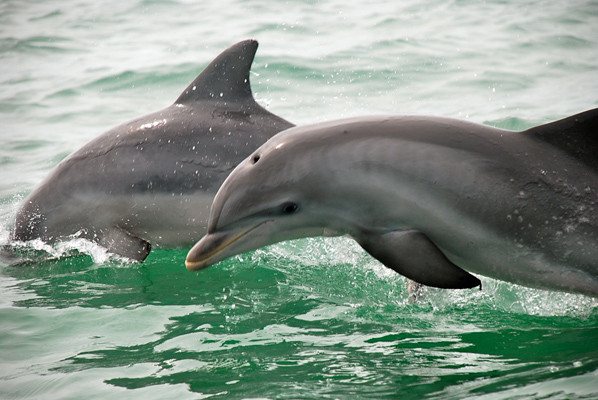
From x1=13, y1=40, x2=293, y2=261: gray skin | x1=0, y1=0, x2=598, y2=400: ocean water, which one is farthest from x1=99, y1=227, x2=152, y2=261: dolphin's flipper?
x1=0, y1=0, x2=598, y2=400: ocean water

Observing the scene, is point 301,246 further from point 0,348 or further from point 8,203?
point 8,203

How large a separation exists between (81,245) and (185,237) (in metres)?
0.90

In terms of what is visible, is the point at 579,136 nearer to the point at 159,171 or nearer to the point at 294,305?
the point at 294,305

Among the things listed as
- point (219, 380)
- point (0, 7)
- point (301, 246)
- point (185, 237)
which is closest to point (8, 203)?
point (185, 237)

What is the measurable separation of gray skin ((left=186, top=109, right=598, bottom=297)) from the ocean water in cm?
54

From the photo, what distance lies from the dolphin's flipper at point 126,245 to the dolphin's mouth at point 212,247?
165cm

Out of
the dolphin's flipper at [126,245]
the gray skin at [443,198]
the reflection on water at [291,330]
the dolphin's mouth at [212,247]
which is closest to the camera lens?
the reflection on water at [291,330]

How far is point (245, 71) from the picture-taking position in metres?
6.98

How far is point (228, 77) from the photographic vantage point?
6.96 meters

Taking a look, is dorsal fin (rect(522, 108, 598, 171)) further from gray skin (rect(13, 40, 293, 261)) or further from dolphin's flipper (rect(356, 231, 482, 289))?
gray skin (rect(13, 40, 293, 261))

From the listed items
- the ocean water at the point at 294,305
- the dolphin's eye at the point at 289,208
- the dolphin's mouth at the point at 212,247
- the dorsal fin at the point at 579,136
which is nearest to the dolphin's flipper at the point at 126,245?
the ocean water at the point at 294,305

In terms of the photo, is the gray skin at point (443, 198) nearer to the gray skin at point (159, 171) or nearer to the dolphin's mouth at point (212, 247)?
the dolphin's mouth at point (212, 247)

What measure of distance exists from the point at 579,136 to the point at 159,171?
326 centimetres

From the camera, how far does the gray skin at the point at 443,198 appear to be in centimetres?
476
